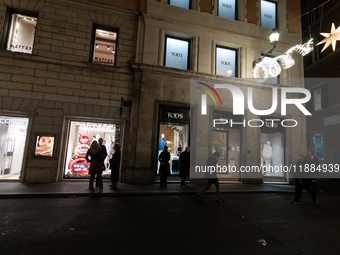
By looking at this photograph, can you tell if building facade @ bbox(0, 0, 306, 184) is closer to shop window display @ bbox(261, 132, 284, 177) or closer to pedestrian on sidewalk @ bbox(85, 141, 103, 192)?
shop window display @ bbox(261, 132, 284, 177)

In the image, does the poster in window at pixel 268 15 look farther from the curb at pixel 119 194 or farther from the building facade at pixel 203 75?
the curb at pixel 119 194

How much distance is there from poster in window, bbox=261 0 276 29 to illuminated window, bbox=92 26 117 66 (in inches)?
395

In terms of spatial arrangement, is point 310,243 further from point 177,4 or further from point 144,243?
point 177,4

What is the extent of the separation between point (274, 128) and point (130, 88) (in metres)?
9.31

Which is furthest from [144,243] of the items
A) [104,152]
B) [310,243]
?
[104,152]

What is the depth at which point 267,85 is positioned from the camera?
1255 cm

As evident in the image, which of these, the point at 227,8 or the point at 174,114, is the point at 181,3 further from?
the point at 174,114

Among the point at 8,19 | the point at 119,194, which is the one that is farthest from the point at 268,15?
the point at 8,19

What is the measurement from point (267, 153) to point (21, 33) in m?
15.4

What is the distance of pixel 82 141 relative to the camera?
10.4m

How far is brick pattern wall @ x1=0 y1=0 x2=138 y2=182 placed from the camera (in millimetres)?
9398

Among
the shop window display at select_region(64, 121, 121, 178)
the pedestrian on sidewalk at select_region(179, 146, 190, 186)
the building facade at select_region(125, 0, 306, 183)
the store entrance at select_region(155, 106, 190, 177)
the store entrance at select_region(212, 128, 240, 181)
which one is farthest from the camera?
the store entrance at select_region(212, 128, 240, 181)

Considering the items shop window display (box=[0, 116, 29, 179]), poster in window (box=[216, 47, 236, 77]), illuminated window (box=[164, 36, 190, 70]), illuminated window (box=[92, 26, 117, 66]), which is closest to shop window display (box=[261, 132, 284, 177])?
poster in window (box=[216, 47, 236, 77])

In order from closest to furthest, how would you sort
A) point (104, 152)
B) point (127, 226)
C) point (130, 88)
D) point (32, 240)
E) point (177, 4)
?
point (32, 240) < point (127, 226) < point (104, 152) < point (130, 88) < point (177, 4)
